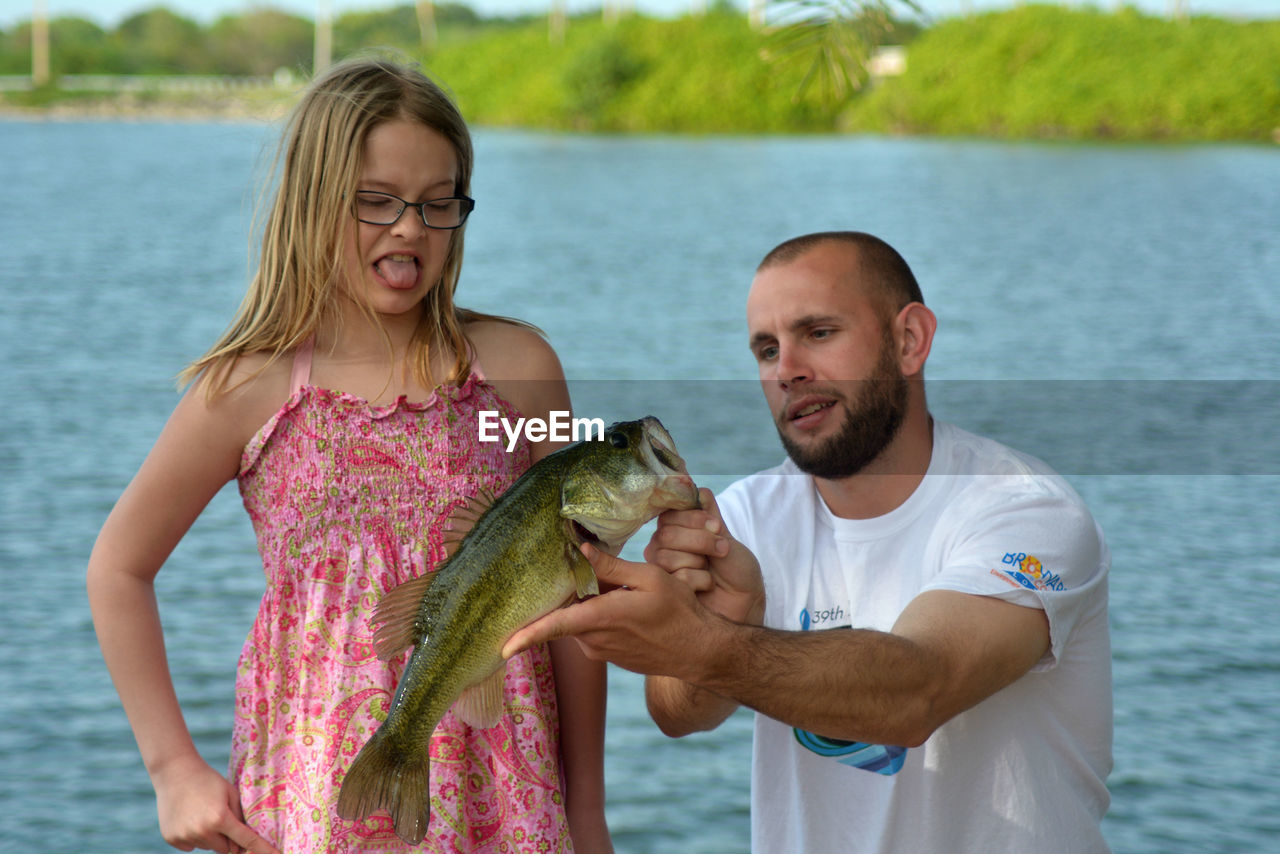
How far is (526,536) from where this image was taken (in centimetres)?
212

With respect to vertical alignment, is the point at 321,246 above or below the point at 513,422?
above

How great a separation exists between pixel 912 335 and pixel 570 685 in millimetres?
1264

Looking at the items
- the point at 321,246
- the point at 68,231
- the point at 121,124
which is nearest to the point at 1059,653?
the point at 321,246

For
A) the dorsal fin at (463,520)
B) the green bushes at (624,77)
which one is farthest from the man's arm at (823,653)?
the green bushes at (624,77)

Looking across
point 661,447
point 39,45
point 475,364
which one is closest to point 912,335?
point 475,364

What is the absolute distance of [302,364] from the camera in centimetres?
281

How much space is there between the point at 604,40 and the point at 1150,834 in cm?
4283

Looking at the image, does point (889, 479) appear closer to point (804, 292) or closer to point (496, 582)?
point (804, 292)

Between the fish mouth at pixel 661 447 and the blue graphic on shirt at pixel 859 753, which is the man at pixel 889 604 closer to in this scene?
the blue graphic on shirt at pixel 859 753

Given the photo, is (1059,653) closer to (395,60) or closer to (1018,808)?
(1018,808)

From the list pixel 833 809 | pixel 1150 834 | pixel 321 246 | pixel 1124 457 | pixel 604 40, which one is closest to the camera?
pixel 321 246

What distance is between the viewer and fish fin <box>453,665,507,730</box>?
228 centimetres

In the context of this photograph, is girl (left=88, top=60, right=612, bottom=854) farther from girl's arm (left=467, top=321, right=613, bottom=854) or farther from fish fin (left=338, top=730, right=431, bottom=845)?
fish fin (left=338, top=730, right=431, bottom=845)

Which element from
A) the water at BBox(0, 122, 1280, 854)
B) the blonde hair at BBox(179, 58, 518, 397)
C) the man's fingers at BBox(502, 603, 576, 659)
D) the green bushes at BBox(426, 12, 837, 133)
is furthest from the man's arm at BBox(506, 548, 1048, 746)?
the green bushes at BBox(426, 12, 837, 133)
